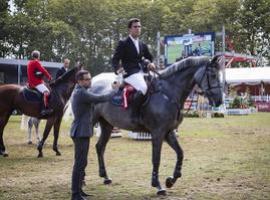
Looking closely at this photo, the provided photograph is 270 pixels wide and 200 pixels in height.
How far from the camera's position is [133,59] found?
8500mm

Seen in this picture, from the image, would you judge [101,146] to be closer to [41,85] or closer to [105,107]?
[105,107]

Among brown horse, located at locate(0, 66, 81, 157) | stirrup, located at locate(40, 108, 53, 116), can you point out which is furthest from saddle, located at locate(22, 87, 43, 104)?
stirrup, located at locate(40, 108, 53, 116)

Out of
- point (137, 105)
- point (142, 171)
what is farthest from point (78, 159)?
point (142, 171)

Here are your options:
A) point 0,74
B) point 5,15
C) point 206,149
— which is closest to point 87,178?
point 206,149

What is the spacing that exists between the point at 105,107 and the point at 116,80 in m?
0.63

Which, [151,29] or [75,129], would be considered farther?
[151,29]

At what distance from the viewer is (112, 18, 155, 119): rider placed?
327 inches

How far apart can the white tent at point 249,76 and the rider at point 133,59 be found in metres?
35.9

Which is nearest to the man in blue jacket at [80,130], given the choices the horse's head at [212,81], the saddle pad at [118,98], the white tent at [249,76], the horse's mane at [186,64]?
the saddle pad at [118,98]

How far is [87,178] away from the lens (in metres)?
9.17

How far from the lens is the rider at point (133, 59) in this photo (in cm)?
831

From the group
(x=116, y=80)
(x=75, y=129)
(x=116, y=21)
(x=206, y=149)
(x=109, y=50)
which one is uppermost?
(x=116, y=21)

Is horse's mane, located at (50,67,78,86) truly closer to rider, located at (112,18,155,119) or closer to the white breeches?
rider, located at (112,18,155,119)

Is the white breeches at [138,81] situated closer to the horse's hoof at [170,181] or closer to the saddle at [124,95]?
the saddle at [124,95]
